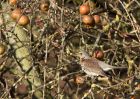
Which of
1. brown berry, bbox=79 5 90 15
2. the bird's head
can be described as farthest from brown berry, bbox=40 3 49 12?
the bird's head

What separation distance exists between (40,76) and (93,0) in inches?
30.7

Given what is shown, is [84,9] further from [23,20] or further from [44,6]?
[23,20]

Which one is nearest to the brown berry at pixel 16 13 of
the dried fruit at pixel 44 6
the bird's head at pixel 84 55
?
the dried fruit at pixel 44 6

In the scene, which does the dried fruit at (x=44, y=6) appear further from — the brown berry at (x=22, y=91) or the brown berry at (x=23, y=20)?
the brown berry at (x=22, y=91)

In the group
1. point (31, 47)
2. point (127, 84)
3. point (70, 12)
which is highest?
point (70, 12)

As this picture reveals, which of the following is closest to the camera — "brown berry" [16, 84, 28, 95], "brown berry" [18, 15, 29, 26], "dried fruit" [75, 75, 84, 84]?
"brown berry" [18, 15, 29, 26]

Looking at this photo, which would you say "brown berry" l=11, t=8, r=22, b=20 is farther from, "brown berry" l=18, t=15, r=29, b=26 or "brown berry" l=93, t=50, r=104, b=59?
"brown berry" l=93, t=50, r=104, b=59

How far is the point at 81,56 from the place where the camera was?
4.11 m

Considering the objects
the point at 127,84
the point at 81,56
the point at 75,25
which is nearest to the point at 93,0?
the point at 75,25

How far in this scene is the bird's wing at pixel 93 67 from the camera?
4.09 metres

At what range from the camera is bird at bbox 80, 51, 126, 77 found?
4.07 metres

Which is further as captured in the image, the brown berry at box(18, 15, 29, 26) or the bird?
the bird

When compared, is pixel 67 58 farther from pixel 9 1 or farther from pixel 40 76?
pixel 9 1

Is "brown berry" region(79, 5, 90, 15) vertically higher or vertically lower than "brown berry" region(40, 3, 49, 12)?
lower
